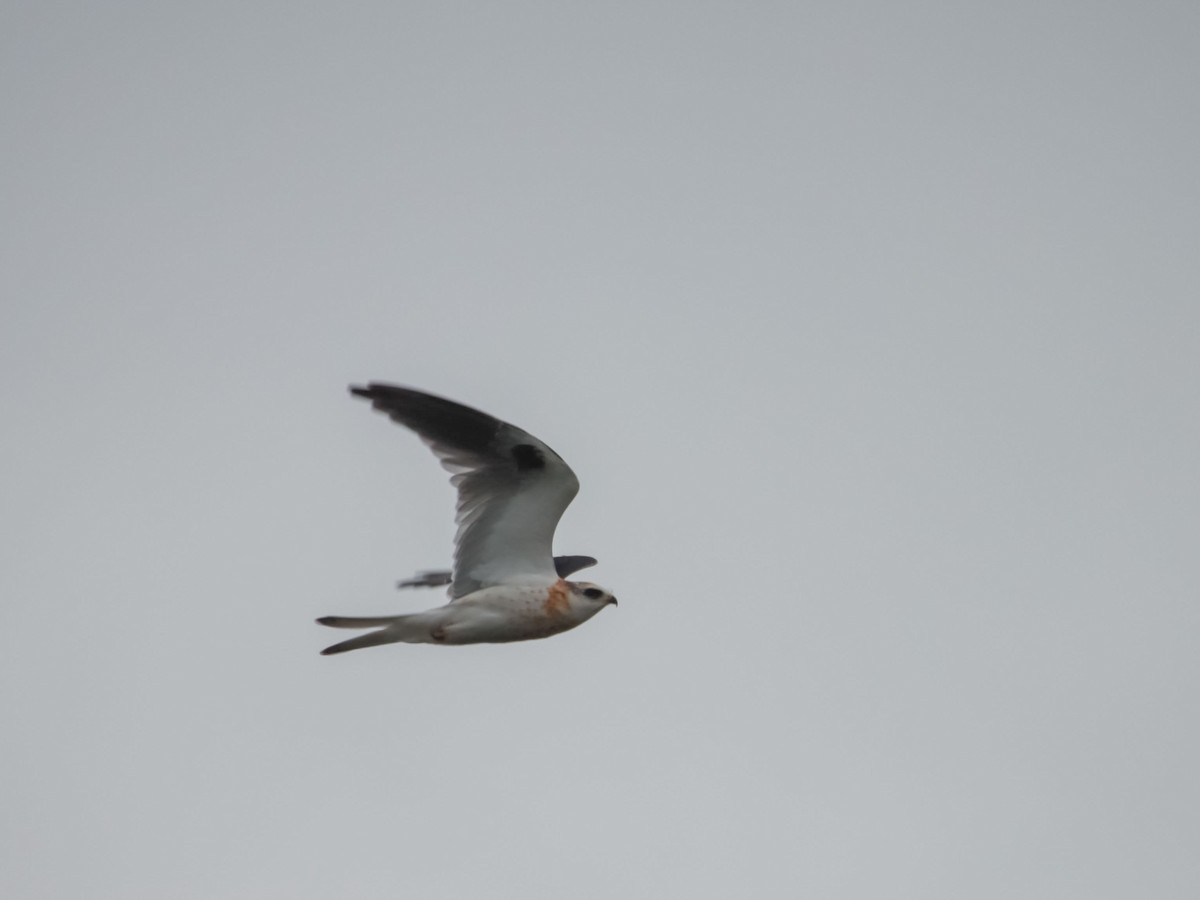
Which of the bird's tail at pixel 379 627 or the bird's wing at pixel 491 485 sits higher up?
the bird's wing at pixel 491 485

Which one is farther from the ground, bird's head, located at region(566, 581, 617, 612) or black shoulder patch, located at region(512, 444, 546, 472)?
black shoulder patch, located at region(512, 444, 546, 472)

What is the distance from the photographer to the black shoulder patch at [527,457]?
323 inches

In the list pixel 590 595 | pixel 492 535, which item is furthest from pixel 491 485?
pixel 590 595

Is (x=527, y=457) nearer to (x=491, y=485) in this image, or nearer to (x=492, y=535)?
(x=491, y=485)

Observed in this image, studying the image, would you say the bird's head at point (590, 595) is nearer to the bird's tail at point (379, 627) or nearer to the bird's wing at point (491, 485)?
the bird's wing at point (491, 485)

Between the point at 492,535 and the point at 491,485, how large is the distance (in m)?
0.37

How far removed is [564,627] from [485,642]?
0.57 meters

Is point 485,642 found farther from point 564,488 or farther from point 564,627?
point 564,488

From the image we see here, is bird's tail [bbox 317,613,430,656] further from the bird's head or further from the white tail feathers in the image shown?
the bird's head

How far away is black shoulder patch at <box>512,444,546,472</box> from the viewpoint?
8195mm

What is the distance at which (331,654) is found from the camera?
7.73m

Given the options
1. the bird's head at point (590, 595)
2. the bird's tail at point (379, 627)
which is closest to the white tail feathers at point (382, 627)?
the bird's tail at point (379, 627)

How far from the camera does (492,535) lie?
8.44 m

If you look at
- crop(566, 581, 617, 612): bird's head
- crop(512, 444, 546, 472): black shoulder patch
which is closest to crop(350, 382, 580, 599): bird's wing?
crop(512, 444, 546, 472): black shoulder patch
